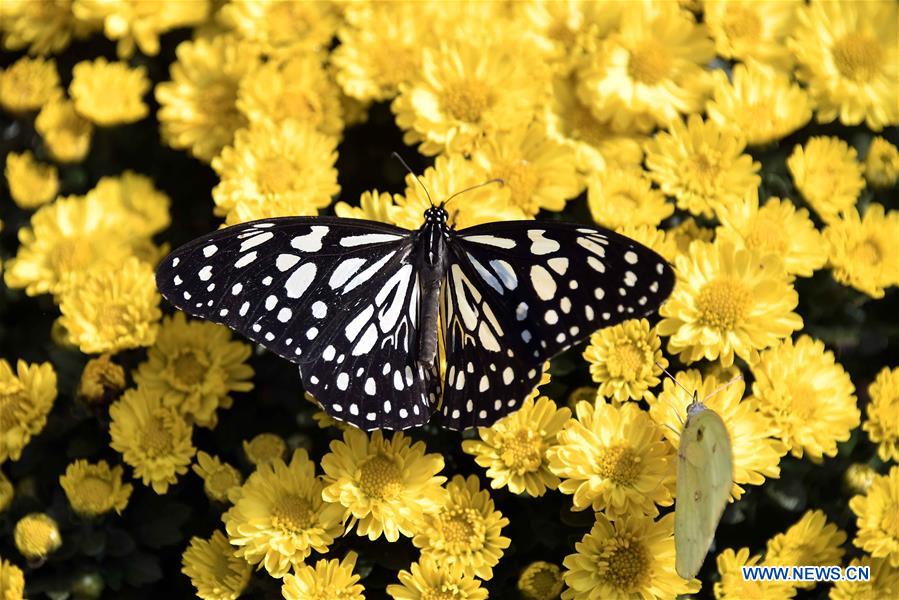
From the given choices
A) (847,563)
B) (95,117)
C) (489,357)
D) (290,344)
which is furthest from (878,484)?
(95,117)

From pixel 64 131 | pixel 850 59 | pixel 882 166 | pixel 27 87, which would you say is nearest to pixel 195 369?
pixel 64 131

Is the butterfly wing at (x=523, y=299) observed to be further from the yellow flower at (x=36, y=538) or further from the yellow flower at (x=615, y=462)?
the yellow flower at (x=36, y=538)

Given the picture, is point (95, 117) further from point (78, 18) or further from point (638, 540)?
point (638, 540)

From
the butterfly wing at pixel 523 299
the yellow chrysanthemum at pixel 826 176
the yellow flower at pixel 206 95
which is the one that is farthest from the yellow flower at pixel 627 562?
the yellow flower at pixel 206 95

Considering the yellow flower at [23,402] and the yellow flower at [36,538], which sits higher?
the yellow flower at [23,402]

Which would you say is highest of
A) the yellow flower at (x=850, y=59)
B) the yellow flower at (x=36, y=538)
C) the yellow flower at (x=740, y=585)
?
the yellow flower at (x=850, y=59)

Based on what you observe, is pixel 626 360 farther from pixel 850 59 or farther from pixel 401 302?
pixel 850 59

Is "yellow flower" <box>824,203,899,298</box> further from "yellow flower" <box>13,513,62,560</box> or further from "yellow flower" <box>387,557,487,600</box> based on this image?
"yellow flower" <box>13,513,62,560</box>
